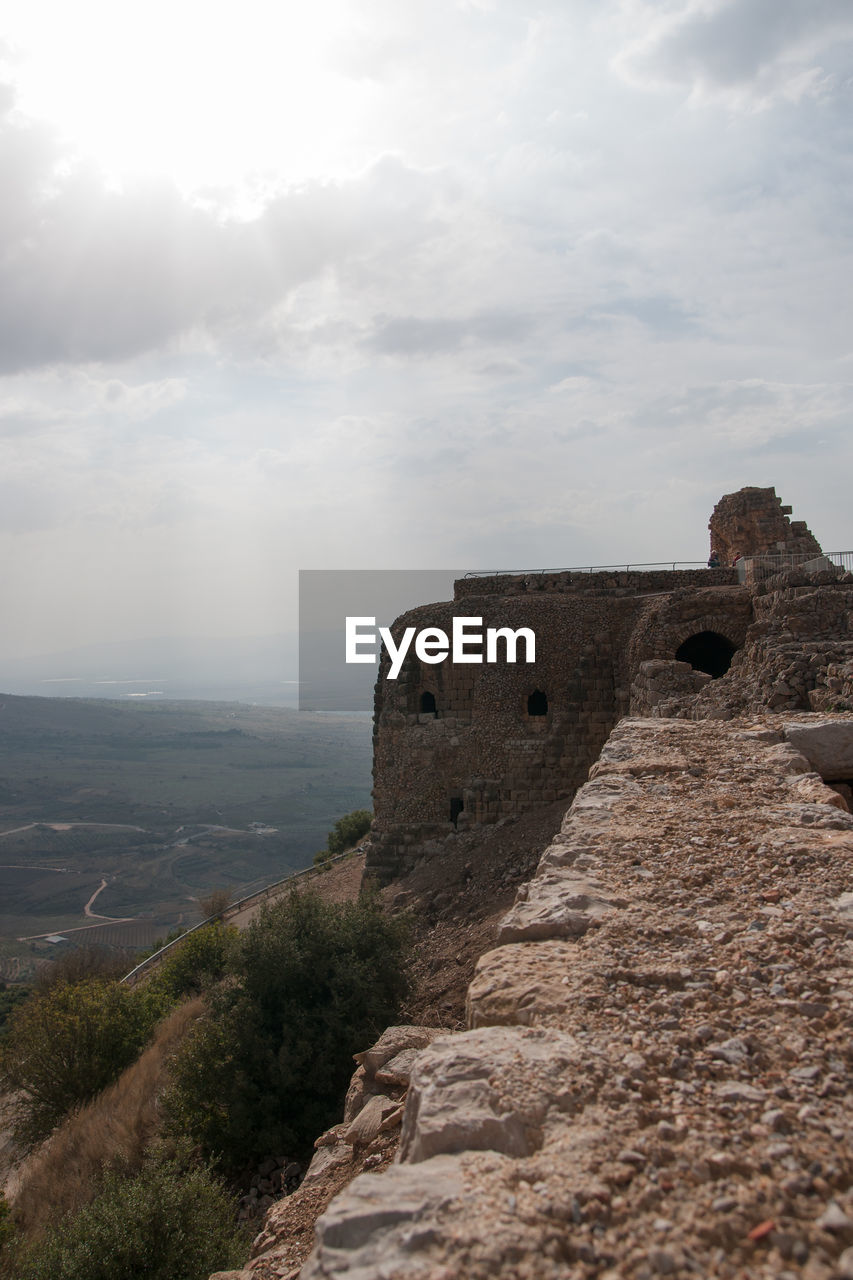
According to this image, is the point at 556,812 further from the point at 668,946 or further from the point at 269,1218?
the point at 668,946

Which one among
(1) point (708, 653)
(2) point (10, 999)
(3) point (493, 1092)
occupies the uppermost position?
(1) point (708, 653)

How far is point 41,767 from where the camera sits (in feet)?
360

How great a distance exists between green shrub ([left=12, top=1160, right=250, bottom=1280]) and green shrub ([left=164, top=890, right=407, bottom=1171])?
6.10 ft

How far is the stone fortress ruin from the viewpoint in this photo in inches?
538

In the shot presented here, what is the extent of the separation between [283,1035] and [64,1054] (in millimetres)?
6123

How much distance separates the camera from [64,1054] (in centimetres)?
1355

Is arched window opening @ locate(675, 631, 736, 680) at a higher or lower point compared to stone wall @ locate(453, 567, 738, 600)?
lower

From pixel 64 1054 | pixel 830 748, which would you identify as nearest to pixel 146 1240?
pixel 830 748

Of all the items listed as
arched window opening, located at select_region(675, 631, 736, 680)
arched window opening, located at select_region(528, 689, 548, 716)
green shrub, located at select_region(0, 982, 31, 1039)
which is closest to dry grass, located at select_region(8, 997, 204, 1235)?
arched window opening, located at select_region(528, 689, 548, 716)

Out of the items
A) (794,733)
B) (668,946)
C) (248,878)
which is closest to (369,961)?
(794,733)

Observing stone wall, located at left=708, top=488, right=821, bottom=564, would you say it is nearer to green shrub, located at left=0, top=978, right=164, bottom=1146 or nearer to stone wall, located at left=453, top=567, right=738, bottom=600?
stone wall, located at left=453, top=567, right=738, bottom=600

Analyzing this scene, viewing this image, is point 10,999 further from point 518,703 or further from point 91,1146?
point 518,703

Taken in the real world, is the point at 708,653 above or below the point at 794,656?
above

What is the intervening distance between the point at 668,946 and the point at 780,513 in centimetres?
1807
